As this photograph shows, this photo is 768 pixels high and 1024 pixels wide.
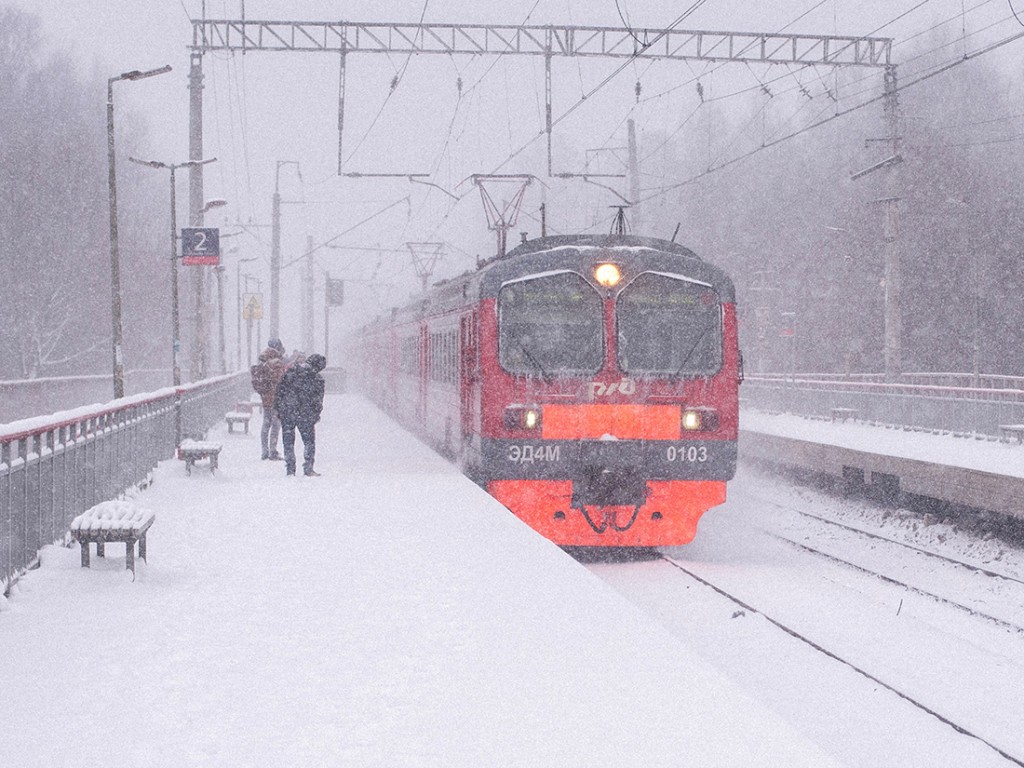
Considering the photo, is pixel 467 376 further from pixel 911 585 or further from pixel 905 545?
pixel 905 545

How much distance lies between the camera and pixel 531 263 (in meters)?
11.6

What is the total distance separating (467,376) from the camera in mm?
12281

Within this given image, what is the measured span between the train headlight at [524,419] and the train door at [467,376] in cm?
60

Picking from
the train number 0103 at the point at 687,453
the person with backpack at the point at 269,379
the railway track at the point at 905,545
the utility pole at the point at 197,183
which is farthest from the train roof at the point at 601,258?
the utility pole at the point at 197,183

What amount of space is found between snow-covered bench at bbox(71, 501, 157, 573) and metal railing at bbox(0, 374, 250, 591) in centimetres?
37

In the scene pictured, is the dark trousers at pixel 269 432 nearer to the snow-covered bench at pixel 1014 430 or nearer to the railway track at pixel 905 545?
the railway track at pixel 905 545

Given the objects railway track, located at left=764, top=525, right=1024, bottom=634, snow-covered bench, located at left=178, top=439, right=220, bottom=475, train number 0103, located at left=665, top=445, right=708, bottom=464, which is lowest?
railway track, located at left=764, top=525, right=1024, bottom=634

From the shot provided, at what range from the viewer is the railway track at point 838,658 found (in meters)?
6.51

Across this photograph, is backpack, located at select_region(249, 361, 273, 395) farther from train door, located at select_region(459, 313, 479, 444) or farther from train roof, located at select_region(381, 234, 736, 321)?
train roof, located at select_region(381, 234, 736, 321)

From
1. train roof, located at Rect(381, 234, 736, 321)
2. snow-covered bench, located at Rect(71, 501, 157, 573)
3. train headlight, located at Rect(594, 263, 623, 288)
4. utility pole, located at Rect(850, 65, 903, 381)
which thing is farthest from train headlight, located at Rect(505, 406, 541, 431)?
utility pole, located at Rect(850, 65, 903, 381)

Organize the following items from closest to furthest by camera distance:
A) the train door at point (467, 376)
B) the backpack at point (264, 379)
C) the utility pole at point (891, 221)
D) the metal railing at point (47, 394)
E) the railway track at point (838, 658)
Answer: the railway track at point (838, 658)
the train door at point (467, 376)
the backpack at point (264, 379)
the utility pole at point (891, 221)
the metal railing at point (47, 394)

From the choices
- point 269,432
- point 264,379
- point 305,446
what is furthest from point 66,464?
point 269,432

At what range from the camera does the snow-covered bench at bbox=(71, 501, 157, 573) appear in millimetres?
7637

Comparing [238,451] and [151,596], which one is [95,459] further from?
[238,451]
